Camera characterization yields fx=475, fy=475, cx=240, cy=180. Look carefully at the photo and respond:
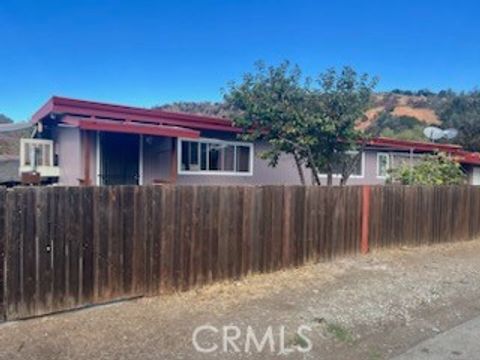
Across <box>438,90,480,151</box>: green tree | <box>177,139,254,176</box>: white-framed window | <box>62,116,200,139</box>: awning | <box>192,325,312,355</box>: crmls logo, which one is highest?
<box>438,90,480,151</box>: green tree

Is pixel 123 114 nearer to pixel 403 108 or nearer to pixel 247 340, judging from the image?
pixel 247 340

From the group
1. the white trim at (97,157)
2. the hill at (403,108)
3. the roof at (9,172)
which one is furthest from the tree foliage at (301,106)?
the hill at (403,108)

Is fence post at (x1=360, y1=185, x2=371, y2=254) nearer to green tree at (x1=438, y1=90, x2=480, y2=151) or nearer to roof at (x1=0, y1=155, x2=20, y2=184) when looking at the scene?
roof at (x1=0, y1=155, x2=20, y2=184)

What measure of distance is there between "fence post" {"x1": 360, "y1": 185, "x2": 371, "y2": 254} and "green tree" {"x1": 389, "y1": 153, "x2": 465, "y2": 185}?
17.3ft

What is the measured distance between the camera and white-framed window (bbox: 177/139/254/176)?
46.5 ft

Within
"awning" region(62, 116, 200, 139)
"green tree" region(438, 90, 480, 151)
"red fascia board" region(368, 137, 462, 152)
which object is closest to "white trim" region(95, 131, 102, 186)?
"awning" region(62, 116, 200, 139)

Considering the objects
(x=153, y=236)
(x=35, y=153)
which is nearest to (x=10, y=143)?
(x=35, y=153)

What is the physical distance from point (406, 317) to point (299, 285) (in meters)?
1.74

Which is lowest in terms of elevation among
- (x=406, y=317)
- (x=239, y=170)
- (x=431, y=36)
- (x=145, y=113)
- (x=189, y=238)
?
(x=406, y=317)

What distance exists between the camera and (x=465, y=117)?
33.9m

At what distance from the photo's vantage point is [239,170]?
609 inches

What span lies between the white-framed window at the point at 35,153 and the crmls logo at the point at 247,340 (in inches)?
401

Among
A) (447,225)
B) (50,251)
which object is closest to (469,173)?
(447,225)

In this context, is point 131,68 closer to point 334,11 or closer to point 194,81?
point 194,81
